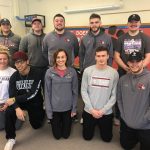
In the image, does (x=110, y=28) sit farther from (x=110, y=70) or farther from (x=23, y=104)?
(x=23, y=104)

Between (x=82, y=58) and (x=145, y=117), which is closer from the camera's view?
(x=145, y=117)

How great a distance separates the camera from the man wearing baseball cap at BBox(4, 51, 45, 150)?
245 cm

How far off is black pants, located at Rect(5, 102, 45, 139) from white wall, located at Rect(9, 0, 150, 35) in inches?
114

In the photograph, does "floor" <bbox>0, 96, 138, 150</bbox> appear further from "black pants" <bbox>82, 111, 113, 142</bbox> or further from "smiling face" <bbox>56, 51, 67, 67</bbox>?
"smiling face" <bbox>56, 51, 67, 67</bbox>

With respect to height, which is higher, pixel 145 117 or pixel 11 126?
pixel 145 117

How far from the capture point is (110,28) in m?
4.65

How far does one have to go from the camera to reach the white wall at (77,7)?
14.7 feet

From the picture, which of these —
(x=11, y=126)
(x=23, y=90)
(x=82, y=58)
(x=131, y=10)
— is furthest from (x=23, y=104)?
(x=131, y=10)

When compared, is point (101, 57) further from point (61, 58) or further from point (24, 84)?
point (24, 84)

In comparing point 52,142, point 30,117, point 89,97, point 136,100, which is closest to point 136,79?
point 136,100

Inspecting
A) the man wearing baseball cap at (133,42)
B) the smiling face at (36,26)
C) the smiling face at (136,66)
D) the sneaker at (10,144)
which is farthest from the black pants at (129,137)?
the smiling face at (36,26)

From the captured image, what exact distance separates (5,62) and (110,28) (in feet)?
8.56

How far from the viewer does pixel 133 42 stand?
2.75 m

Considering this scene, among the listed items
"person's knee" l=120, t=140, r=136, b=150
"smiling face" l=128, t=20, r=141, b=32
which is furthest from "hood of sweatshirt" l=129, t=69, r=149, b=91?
"smiling face" l=128, t=20, r=141, b=32
